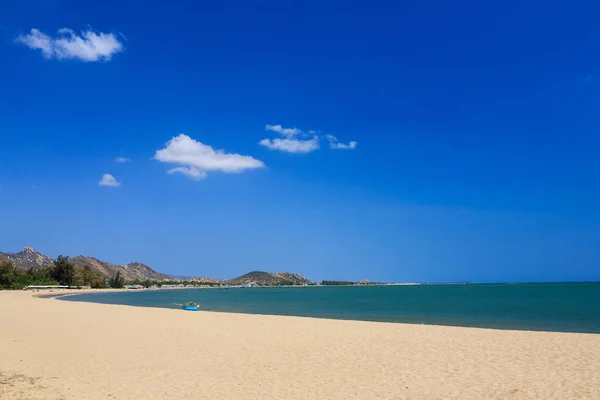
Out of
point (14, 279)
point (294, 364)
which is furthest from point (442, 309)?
point (14, 279)

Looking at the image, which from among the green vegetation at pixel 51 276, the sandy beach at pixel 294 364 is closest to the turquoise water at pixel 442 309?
the sandy beach at pixel 294 364

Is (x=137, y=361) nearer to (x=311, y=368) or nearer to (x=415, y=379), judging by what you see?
(x=311, y=368)

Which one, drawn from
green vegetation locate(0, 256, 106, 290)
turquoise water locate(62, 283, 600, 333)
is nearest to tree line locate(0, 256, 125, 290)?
green vegetation locate(0, 256, 106, 290)

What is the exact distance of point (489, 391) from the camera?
1013 cm

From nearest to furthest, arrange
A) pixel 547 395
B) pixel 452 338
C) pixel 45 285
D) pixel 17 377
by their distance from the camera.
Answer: pixel 547 395 → pixel 17 377 → pixel 452 338 → pixel 45 285

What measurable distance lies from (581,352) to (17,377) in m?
17.3

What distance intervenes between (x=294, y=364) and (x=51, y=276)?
125m

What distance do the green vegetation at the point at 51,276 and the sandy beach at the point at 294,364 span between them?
88493 millimetres

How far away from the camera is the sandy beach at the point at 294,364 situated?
10.0 meters

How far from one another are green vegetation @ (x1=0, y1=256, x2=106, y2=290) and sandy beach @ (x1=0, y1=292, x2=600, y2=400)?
88.5 metres

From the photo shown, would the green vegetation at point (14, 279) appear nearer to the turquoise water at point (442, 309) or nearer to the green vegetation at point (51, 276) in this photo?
the green vegetation at point (51, 276)

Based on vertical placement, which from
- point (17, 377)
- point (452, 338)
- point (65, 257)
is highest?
point (65, 257)

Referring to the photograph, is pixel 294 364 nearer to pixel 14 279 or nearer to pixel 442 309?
pixel 442 309

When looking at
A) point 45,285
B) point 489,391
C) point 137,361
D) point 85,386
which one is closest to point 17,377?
point 85,386
